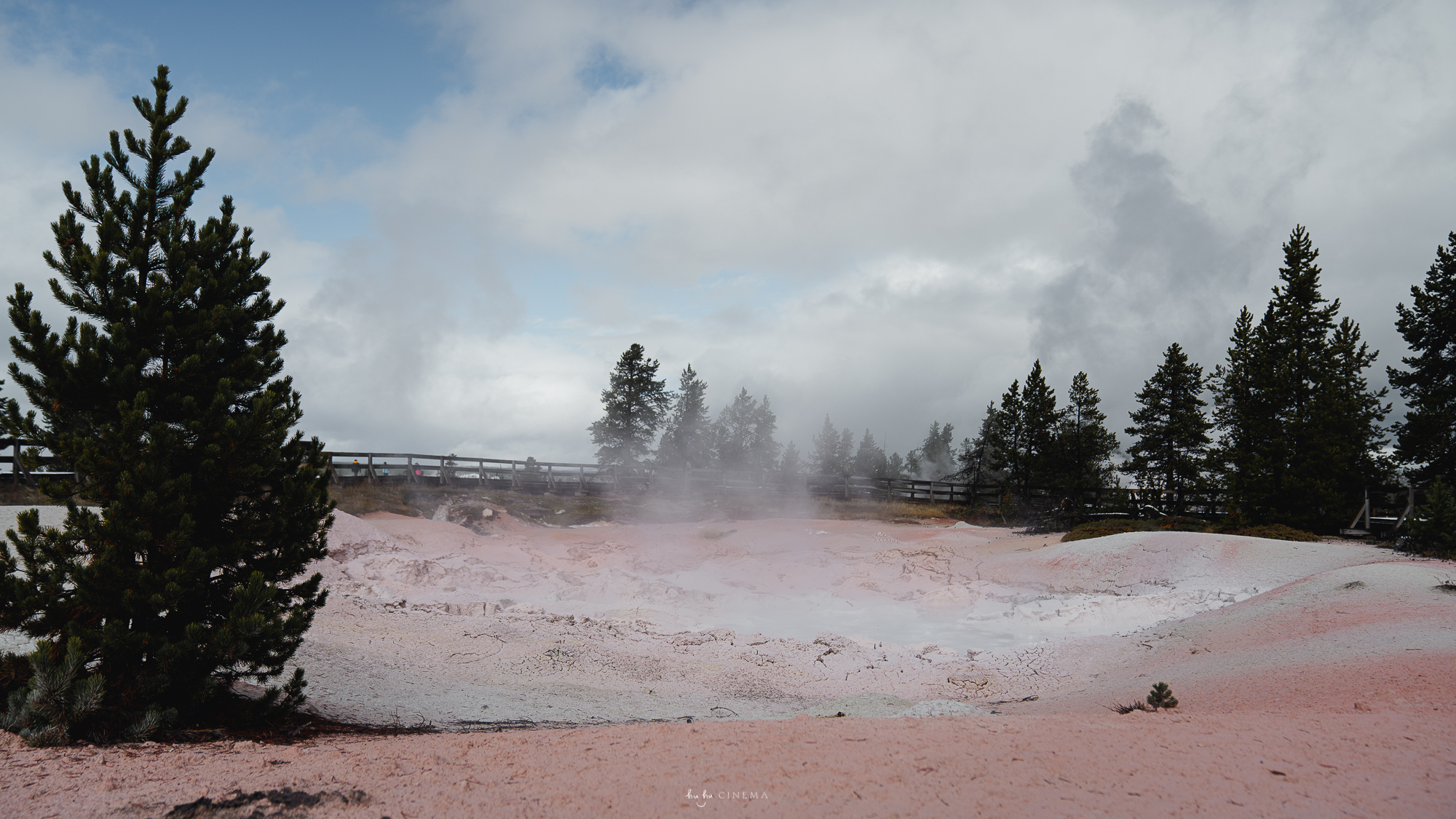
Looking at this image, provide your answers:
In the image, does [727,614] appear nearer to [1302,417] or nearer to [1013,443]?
[1302,417]

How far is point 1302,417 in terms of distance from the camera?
27938 mm

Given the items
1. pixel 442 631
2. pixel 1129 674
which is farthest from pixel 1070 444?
pixel 442 631

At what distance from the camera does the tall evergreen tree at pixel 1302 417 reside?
2619 centimetres

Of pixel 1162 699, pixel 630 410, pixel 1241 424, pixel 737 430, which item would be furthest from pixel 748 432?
pixel 1162 699

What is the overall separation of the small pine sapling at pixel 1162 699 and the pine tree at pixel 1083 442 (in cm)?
3882

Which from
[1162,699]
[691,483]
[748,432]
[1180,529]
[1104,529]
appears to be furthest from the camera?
[748,432]

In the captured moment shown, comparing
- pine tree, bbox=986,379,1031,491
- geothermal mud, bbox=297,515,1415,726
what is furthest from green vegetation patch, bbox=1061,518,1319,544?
pine tree, bbox=986,379,1031,491

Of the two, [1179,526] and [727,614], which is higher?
[1179,526]

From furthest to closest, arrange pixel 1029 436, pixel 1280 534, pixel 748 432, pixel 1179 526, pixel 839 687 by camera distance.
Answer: pixel 748 432 → pixel 1029 436 → pixel 1179 526 → pixel 1280 534 → pixel 839 687

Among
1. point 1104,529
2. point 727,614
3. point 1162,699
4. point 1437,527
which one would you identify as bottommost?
point 727,614

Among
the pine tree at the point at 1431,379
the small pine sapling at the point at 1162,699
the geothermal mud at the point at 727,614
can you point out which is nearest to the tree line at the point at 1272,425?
the pine tree at the point at 1431,379

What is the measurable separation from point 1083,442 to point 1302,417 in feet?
55.6

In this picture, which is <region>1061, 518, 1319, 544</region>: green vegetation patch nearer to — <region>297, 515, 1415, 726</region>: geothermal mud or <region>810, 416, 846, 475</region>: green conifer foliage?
<region>297, 515, 1415, 726</region>: geothermal mud

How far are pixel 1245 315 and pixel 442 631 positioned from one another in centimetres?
4241
